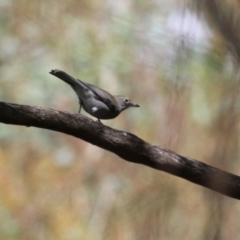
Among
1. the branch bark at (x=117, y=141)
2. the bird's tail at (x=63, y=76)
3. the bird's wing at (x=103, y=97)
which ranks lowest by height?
the branch bark at (x=117, y=141)

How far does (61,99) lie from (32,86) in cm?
22

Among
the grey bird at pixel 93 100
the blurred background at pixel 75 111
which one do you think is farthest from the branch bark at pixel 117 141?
the blurred background at pixel 75 111

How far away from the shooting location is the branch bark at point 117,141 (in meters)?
1.76

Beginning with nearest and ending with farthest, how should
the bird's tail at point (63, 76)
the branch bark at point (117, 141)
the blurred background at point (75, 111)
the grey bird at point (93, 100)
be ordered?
the branch bark at point (117, 141), the bird's tail at point (63, 76), the grey bird at point (93, 100), the blurred background at point (75, 111)

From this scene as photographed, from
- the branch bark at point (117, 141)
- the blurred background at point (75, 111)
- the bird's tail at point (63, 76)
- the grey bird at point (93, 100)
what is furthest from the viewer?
the blurred background at point (75, 111)

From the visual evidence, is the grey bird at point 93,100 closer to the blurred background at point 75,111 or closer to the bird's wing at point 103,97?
the bird's wing at point 103,97

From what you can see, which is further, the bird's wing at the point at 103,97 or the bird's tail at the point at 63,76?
the bird's wing at the point at 103,97

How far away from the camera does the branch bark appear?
69.4 inches

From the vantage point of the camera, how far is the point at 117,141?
185 cm

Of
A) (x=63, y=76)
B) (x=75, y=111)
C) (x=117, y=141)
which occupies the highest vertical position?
(x=75, y=111)

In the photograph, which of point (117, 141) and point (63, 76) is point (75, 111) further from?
point (117, 141)

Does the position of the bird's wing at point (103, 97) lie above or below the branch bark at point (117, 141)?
above

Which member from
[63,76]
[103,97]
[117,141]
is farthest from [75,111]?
[117,141]

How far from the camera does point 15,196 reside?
3461 mm
